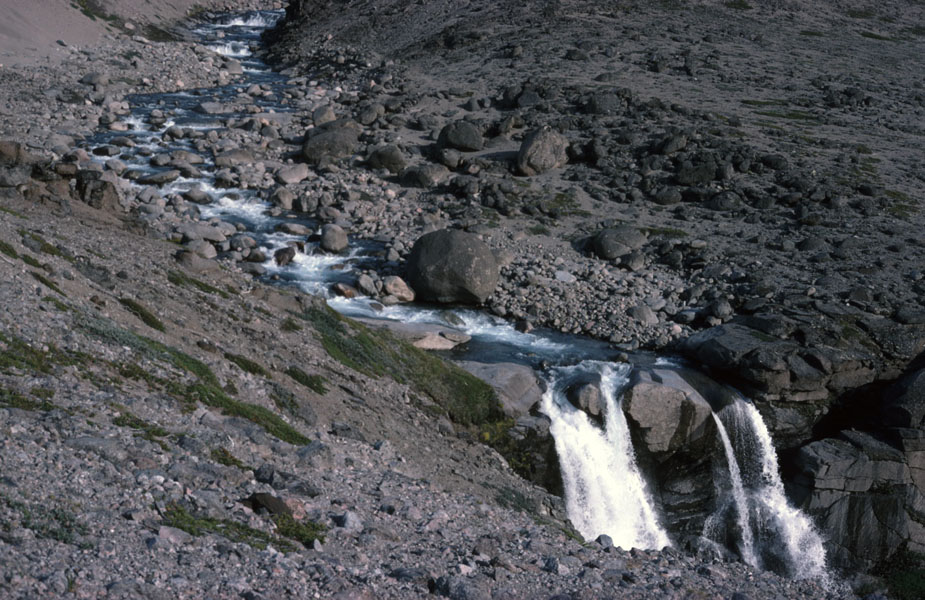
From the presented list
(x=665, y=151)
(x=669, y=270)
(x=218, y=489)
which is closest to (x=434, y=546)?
(x=218, y=489)

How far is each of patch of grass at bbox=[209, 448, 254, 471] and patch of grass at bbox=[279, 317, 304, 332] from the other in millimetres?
7996

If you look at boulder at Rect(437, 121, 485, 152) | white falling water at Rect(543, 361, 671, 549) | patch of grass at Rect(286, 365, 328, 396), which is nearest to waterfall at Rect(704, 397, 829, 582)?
white falling water at Rect(543, 361, 671, 549)

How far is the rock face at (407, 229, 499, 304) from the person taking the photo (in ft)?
101

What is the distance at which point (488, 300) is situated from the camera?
3133cm

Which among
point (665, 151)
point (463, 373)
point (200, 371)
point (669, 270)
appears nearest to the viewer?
point (200, 371)

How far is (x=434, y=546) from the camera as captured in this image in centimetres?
1469

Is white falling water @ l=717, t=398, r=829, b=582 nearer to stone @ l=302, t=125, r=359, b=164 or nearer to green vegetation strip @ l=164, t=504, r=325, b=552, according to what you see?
green vegetation strip @ l=164, t=504, r=325, b=552

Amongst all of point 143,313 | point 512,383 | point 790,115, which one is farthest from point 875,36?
point 143,313

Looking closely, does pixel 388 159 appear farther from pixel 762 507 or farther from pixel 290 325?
pixel 762 507

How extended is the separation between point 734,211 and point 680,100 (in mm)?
14403

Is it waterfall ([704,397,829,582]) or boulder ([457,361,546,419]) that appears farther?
waterfall ([704,397,829,582])

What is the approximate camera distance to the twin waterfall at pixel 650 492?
79.8ft

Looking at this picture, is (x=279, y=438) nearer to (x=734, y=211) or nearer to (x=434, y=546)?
(x=434, y=546)

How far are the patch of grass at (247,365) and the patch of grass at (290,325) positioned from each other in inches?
113
